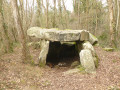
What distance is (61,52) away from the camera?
12.8 meters

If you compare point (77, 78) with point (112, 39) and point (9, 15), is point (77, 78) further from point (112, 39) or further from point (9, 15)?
point (9, 15)

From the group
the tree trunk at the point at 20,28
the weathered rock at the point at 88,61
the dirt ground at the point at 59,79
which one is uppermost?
the tree trunk at the point at 20,28

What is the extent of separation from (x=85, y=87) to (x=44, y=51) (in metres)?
4.56

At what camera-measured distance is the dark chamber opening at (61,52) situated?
12.2 metres

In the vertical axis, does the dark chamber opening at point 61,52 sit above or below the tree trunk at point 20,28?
below

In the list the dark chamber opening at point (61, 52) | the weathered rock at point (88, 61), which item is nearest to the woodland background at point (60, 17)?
the dark chamber opening at point (61, 52)

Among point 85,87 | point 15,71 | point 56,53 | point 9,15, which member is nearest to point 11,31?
point 9,15

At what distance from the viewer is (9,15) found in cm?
1608

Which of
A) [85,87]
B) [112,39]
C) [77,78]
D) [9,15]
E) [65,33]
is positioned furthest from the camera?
[9,15]

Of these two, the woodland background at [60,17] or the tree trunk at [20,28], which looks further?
the woodland background at [60,17]

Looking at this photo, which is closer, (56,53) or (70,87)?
(70,87)

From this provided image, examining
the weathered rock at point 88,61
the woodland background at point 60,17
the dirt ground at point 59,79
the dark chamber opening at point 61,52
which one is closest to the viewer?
the dirt ground at point 59,79

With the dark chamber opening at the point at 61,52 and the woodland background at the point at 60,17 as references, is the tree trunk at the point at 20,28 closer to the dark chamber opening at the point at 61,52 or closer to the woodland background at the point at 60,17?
the dark chamber opening at the point at 61,52

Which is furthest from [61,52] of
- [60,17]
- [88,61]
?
[60,17]
